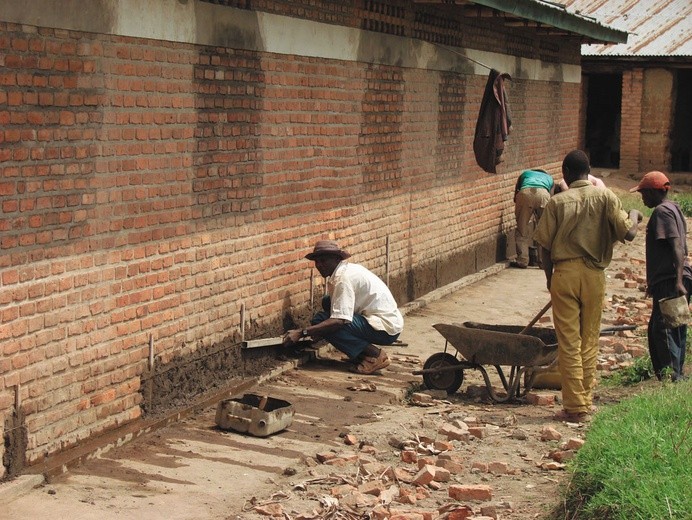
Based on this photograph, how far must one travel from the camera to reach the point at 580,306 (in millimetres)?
8883

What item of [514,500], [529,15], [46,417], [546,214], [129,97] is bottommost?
[514,500]

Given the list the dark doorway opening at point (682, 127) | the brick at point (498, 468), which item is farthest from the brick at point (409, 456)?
the dark doorway opening at point (682, 127)

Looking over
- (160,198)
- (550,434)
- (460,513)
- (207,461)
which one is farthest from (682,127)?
(460,513)

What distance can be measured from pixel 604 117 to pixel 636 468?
26897 millimetres

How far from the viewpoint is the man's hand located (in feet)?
32.6

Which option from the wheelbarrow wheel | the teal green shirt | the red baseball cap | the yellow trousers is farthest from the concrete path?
the teal green shirt

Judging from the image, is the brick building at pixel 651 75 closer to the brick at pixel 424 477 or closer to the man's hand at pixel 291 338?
the man's hand at pixel 291 338

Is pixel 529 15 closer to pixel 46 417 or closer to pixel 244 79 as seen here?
pixel 244 79

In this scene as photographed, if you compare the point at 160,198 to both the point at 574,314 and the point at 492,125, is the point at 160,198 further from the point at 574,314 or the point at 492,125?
the point at 492,125

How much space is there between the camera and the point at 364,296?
1034 centimetres

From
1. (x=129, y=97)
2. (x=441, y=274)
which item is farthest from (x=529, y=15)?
(x=129, y=97)

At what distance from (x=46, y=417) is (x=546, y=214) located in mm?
3959

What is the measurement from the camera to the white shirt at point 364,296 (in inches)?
396

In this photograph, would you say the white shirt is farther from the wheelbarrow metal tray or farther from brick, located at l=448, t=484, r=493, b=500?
brick, located at l=448, t=484, r=493, b=500
